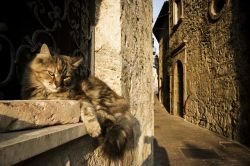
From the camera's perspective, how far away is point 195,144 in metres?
7.77

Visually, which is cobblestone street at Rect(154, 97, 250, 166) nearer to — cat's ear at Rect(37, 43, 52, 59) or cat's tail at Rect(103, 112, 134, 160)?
cat's tail at Rect(103, 112, 134, 160)

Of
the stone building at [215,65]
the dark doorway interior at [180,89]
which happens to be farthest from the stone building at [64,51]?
the dark doorway interior at [180,89]

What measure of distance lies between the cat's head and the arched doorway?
42.7 feet

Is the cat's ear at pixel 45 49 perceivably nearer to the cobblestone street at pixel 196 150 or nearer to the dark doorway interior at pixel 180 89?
the cobblestone street at pixel 196 150

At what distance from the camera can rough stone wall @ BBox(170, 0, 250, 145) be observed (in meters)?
8.10

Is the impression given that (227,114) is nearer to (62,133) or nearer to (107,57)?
(107,57)

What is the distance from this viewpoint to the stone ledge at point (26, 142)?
80cm


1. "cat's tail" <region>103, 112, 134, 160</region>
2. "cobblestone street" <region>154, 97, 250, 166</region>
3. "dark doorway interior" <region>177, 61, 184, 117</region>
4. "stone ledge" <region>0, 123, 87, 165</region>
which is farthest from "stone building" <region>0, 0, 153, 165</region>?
"dark doorway interior" <region>177, 61, 184, 117</region>

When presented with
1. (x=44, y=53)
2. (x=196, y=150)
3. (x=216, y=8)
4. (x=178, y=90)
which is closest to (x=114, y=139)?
(x=44, y=53)

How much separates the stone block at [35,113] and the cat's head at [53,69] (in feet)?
1.45

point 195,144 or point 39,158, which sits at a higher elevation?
point 39,158

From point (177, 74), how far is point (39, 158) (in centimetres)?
1437

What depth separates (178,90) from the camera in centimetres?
1518

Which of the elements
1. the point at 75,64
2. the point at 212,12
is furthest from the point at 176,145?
the point at 75,64
